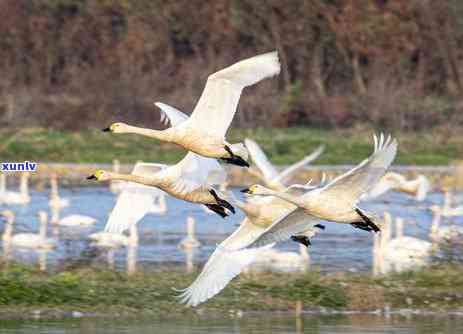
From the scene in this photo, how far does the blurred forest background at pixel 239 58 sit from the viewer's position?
40250mm

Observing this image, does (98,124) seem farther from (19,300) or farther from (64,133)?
(19,300)

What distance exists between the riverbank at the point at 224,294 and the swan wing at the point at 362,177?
8.08ft

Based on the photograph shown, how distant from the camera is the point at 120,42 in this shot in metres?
46.9

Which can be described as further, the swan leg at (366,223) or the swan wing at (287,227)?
the swan leg at (366,223)

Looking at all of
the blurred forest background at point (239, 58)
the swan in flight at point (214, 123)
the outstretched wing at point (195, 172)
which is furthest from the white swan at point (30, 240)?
the blurred forest background at point (239, 58)

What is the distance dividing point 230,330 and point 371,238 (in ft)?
31.4

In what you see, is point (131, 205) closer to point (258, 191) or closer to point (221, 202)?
point (221, 202)

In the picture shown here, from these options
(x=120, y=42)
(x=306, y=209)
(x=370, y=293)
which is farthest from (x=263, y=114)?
(x=306, y=209)

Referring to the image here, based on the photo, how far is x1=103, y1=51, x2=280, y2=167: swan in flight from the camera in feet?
40.3

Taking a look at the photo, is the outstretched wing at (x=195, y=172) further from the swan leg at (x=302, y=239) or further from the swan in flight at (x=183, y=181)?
the swan leg at (x=302, y=239)

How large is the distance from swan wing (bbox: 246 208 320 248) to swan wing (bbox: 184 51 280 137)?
109 cm

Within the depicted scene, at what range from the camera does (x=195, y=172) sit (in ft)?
42.2

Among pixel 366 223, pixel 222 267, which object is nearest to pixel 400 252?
pixel 222 267

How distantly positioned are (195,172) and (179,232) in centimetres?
1054
